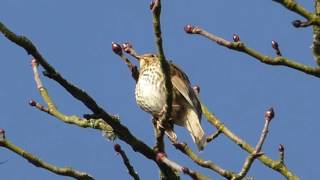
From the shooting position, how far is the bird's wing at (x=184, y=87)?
5938mm

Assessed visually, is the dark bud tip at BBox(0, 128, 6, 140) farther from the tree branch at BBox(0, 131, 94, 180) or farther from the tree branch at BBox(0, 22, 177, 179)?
the tree branch at BBox(0, 22, 177, 179)

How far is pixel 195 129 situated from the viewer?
224 inches

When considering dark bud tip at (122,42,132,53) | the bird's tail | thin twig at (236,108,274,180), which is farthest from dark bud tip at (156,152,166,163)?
the bird's tail

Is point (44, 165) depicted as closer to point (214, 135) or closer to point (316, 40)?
point (214, 135)

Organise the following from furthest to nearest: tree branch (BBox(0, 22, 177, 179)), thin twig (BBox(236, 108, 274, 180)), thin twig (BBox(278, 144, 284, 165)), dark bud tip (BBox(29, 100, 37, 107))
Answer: dark bud tip (BBox(29, 100, 37, 107)) → thin twig (BBox(278, 144, 284, 165)) → thin twig (BBox(236, 108, 274, 180)) → tree branch (BBox(0, 22, 177, 179))

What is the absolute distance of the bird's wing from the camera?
5.94 metres

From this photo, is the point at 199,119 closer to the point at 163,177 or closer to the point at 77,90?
the point at 163,177

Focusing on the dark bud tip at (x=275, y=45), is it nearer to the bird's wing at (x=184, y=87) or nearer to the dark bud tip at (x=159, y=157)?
the dark bud tip at (x=159, y=157)

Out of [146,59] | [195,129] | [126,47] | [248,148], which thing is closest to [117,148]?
[126,47]

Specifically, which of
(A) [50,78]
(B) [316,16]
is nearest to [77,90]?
(A) [50,78]

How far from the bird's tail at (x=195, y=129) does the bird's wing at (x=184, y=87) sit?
A: 0.08 meters

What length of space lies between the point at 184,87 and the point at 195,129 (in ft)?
1.82

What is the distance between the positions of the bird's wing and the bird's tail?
0.25ft

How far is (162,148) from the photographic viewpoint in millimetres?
3822
